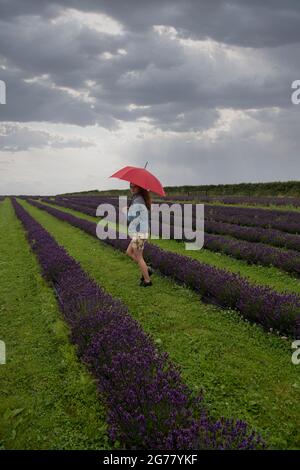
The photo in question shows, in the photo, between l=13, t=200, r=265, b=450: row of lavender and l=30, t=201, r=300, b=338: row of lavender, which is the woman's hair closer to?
l=30, t=201, r=300, b=338: row of lavender

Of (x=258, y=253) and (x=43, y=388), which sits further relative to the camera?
(x=258, y=253)

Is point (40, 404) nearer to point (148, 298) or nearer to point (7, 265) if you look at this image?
point (148, 298)

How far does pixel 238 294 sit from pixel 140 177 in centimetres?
245

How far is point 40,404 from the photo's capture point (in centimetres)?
380

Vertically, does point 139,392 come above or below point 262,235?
below

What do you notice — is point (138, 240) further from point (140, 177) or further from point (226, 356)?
point (226, 356)

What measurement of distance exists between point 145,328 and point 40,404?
199 cm

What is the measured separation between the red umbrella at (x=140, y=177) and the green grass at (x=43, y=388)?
241 cm

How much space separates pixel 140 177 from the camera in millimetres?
6656

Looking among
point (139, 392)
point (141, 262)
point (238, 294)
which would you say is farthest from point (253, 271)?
point (139, 392)

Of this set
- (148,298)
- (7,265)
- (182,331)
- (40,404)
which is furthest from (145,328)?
(7,265)

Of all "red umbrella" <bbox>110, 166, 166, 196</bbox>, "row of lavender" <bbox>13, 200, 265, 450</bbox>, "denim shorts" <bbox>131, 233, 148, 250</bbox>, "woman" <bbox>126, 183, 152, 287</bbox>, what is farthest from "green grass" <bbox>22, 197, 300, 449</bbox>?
"red umbrella" <bbox>110, 166, 166, 196</bbox>

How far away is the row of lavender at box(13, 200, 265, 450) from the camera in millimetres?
2609

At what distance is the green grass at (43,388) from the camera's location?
3.29 m
